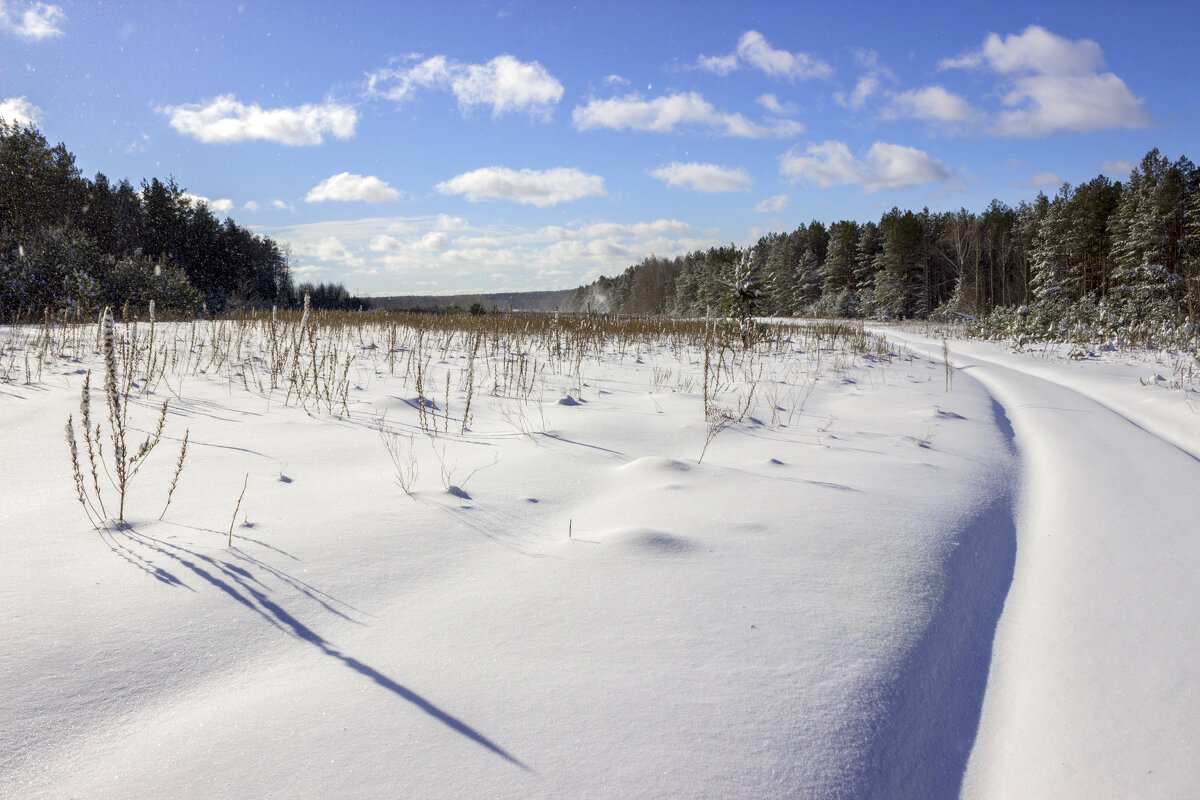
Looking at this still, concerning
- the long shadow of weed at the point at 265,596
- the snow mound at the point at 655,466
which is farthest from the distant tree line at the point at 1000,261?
the long shadow of weed at the point at 265,596

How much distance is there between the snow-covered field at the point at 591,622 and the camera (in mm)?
1159

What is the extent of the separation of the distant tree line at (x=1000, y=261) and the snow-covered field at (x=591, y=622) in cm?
1036

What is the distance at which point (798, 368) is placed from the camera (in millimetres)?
8641

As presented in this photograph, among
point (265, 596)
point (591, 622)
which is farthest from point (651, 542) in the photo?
point (265, 596)

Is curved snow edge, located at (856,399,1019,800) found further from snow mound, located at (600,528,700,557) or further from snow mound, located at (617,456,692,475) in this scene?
snow mound, located at (617,456,692,475)

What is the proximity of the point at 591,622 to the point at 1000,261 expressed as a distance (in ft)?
161

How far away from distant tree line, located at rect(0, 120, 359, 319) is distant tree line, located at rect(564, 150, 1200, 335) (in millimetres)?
13033

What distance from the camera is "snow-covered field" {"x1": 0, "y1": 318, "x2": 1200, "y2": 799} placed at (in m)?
1.16

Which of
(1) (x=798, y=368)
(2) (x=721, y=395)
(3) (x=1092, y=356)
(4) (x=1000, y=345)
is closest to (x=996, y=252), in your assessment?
(4) (x=1000, y=345)

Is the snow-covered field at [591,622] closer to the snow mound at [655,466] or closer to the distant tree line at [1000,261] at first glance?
the snow mound at [655,466]

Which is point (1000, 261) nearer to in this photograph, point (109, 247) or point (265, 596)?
point (265, 596)

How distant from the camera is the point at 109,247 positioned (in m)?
34.8

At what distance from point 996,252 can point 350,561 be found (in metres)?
51.6

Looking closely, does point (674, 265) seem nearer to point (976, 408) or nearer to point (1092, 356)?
point (1092, 356)
